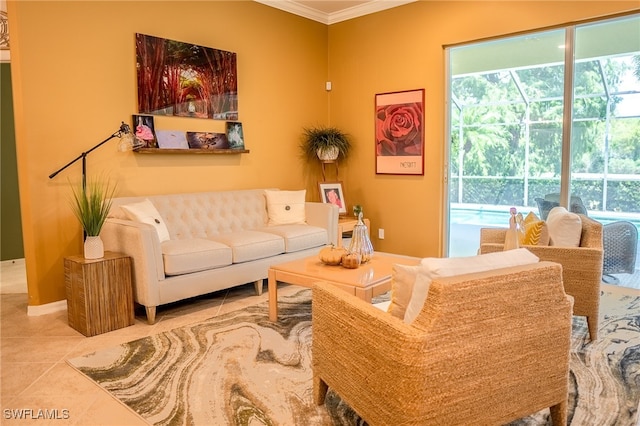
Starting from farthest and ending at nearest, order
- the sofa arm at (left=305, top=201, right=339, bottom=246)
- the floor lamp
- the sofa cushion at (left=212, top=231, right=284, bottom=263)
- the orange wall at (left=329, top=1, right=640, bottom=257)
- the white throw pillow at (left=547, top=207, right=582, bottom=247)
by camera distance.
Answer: the sofa arm at (left=305, top=201, right=339, bottom=246) < the orange wall at (left=329, top=1, right=640, bottom=257) < the sofa cushion at (left=212, top=231, right=284, bottom=263) < the floor lamp < the white throw pillow at (left=547, top=207, right=582, bottom=247)

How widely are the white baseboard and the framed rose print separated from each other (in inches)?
138

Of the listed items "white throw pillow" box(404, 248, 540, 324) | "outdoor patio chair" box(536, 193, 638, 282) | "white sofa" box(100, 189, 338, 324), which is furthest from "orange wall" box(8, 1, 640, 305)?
"white throw pillow" box(404, 248, 540, 324)

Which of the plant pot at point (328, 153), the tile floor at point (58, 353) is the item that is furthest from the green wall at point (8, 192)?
the plant pot at point (328, 153)

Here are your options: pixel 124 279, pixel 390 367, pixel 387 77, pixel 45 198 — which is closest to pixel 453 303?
pixel 390 367

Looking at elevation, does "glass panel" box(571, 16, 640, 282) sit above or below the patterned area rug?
above

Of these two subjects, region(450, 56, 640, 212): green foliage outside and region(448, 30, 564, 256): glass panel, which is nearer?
region(450, 56, 640, 212): green foliage outside

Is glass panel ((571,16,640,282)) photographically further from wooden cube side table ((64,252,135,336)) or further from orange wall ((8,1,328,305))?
wooden cube side table ((64,252,135,336))

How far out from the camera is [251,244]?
3906 mm

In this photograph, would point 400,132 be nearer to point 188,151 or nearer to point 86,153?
point 188,151

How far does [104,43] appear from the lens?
12.6 feet

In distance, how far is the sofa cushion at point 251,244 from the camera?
3828mm

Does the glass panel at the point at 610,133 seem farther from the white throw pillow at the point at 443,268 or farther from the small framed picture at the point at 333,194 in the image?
the white throw pillow at the point at 443,268

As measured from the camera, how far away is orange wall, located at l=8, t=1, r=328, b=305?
11.4ft

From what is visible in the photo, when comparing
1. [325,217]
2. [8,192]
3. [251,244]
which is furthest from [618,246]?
[8,192]
